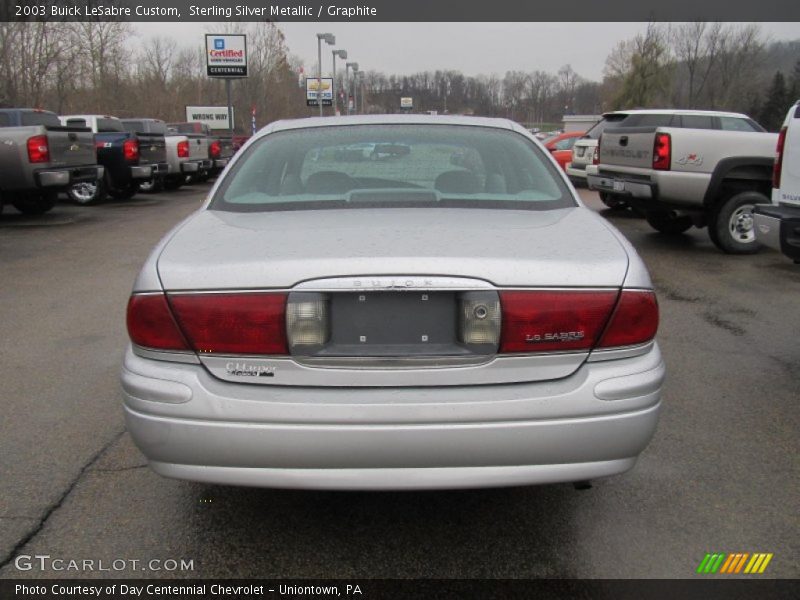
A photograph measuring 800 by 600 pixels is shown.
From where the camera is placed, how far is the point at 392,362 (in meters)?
2.29

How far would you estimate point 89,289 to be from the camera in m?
7.41

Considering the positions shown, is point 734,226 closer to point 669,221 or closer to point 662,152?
point 662,152

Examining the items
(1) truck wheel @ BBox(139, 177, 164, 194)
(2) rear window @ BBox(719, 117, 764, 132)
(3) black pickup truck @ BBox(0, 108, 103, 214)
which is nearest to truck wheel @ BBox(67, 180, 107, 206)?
(3) black pickup truck @ BBox(0, 108, 103, 214)

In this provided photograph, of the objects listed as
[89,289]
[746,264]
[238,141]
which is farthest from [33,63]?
[746,264]

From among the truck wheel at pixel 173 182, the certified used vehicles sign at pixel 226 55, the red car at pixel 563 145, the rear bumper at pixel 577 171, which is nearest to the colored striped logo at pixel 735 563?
the rear bumper at pixel 577 171

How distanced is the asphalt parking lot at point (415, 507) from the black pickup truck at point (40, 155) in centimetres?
738

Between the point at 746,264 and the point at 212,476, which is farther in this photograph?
the point at 746,264

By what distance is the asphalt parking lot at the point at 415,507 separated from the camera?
2.63m

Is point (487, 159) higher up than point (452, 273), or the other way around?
point (487, 159)

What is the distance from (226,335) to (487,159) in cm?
175

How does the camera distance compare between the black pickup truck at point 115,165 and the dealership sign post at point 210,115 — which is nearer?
the black pickup truck at point 115,165

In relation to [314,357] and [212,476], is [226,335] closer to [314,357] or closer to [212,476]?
[314,357]

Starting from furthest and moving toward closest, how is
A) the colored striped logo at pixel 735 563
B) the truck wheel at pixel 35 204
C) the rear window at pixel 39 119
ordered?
1. the truck wheel at pixel 35 204
2. the rear window at pixel 39 119
3. the colored striped logo at pixel 735 563

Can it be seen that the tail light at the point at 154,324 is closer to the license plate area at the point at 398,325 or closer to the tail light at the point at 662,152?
the license plate area at the point at 398,325
